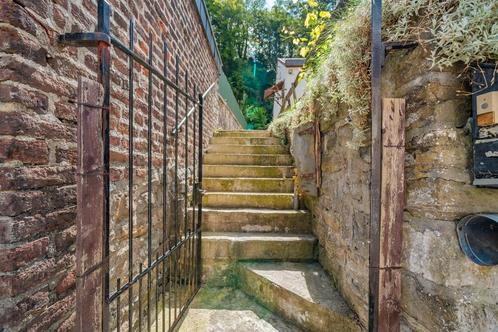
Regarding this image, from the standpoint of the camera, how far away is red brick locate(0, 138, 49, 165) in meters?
0.78

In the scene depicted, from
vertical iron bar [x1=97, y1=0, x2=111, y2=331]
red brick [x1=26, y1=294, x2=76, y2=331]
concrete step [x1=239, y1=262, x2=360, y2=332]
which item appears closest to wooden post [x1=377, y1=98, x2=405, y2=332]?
concrete step [x1=239, y1=262, x2=360, y2=332]

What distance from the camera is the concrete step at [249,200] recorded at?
2770 mm

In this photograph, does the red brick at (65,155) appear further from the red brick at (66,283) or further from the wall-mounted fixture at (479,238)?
the wall-mounted fixture at (479,238)

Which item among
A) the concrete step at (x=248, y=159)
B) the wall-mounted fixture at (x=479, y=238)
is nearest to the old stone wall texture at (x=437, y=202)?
the wall-mounted fixture at (x=479, y=238)

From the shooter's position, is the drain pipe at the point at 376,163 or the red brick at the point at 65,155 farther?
the drain pipe at the point at 376,163

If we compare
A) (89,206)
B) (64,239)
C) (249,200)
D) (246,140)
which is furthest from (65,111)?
(246,140)

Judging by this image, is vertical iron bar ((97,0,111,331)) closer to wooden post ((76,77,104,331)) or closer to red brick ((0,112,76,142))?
wooden post ((76,77,104,331))

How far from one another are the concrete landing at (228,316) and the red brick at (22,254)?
1116 millimetres

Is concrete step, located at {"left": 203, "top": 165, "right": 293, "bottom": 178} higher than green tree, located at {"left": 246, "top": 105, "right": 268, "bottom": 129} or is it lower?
lower

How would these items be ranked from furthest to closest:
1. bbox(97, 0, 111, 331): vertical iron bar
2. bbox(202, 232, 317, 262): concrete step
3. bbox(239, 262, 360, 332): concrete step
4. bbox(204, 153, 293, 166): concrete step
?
1. bbox(204, 153, 293, 166): concrete step
2. bbox(202, 232, 317, 262): concrete step
3. bbox(239, 262, 360, 332): concrete step
4. bbox(97, 0, 111, 331): vertical iron bar

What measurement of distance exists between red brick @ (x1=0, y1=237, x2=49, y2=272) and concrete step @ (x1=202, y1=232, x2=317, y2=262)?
1.47 m

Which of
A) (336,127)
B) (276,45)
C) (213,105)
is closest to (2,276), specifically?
(336,127)

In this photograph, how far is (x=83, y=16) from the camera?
3.70ft

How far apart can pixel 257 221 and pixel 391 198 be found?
1565 mm
